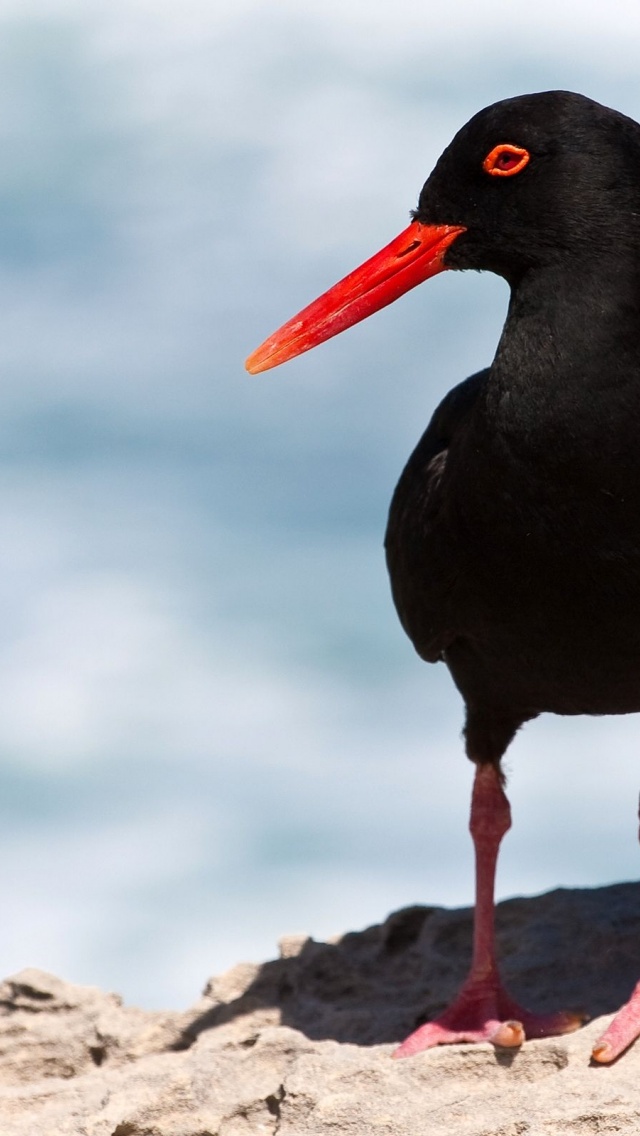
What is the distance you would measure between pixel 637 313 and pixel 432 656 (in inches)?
74.1

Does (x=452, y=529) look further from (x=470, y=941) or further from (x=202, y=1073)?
(x=470, y=941)

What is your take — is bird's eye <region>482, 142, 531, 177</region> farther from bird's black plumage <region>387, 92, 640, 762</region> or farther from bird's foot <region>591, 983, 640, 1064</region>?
bird's foot <region>591, 983, 640, 1064</region>

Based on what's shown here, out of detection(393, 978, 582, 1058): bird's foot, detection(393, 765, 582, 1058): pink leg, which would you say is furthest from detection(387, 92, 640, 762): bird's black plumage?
detection(393, 978, 582, 1058): bird's foot

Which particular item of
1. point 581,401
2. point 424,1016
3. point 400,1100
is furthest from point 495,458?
point 424,1016

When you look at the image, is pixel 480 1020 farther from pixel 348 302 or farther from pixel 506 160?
pixel 506 160

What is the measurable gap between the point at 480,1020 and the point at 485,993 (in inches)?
5.8

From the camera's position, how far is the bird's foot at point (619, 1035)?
603 centimetres

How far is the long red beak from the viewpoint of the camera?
6.52 metres

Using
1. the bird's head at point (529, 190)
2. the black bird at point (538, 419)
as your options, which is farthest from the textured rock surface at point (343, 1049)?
the bird's head at point (529, 190)

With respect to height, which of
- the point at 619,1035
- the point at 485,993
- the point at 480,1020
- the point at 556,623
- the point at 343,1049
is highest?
the point at 556,623

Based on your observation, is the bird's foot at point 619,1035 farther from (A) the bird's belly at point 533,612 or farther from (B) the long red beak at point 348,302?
(B) the long red beak at point 348,302

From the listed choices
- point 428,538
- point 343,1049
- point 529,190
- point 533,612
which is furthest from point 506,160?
point 343,1049

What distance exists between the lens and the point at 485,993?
7105 millimetres

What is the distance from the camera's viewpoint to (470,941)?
843 cm
